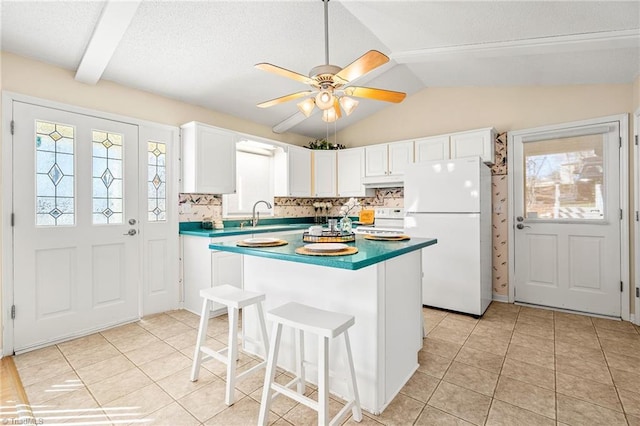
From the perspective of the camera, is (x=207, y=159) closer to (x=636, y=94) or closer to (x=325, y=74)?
(x=325, y=74)

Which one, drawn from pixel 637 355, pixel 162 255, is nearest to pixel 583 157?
pixel 637 355

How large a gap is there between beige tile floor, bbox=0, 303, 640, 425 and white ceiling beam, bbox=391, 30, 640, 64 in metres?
2.37

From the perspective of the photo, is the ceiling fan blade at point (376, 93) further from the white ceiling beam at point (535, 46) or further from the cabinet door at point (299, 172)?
the cabinet door at point (299, 172)

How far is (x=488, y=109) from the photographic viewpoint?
150 inches

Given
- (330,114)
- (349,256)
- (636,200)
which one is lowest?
(349,256)

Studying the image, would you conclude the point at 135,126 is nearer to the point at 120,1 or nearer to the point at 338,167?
the point at 120,1

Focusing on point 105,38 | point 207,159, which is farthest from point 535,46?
point 105,38

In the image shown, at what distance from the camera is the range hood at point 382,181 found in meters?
4.26

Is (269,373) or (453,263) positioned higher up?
(453,263)

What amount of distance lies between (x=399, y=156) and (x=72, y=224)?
12.0 feet

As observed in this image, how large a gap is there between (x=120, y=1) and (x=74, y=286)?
7.61ft

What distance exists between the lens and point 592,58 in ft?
8.96

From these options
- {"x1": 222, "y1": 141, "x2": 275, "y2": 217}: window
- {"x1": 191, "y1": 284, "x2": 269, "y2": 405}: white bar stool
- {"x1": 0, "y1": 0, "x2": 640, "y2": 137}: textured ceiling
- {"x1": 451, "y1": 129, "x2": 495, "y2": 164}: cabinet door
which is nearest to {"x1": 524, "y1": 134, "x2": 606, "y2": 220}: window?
{"x1": 451, "y1": 129, "x2": 495, "y2": 164}: cabinet door

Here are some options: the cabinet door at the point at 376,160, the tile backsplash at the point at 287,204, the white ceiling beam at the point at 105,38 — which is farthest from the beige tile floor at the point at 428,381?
the white ceiling beam at the point at 105,38
